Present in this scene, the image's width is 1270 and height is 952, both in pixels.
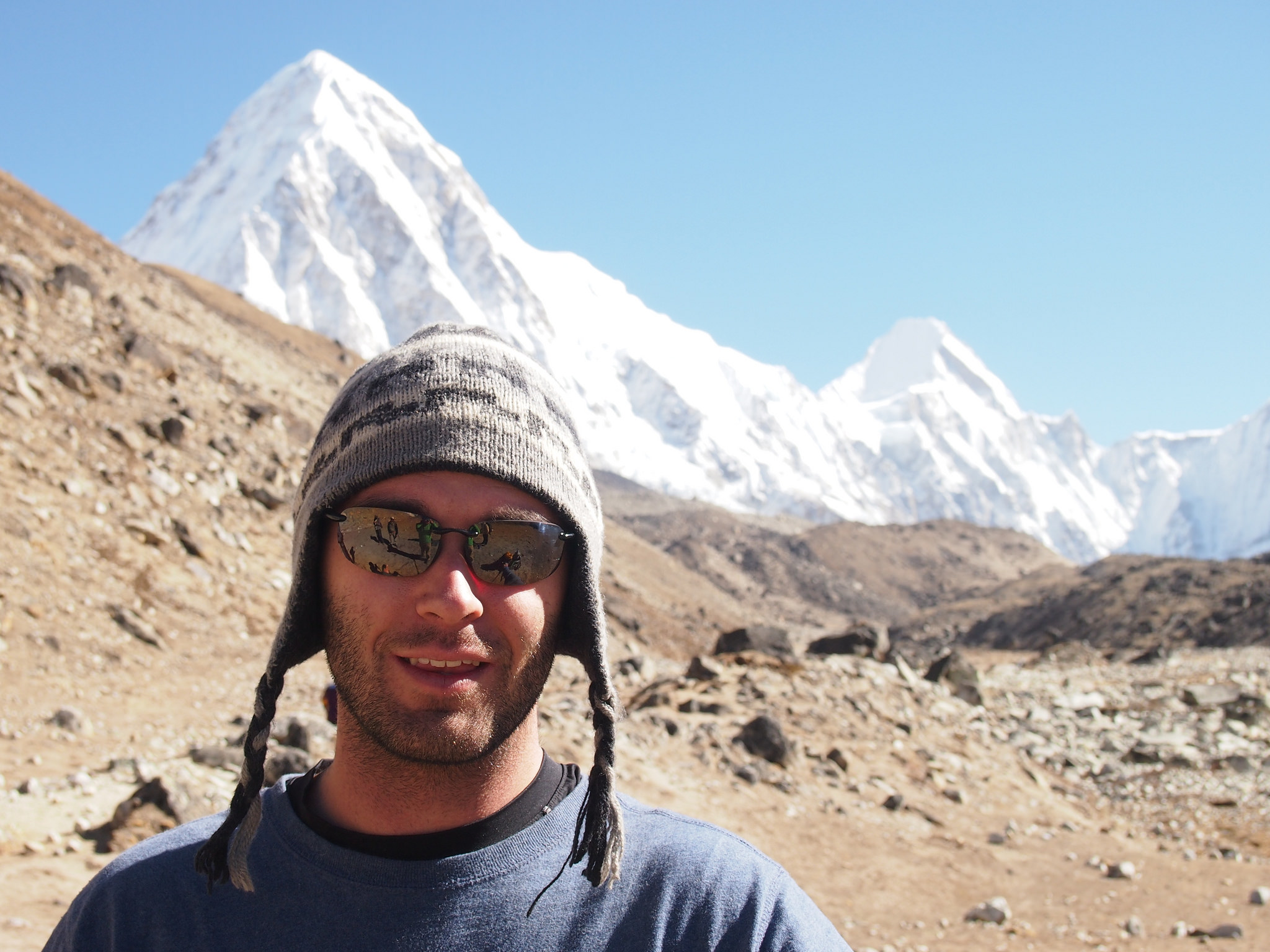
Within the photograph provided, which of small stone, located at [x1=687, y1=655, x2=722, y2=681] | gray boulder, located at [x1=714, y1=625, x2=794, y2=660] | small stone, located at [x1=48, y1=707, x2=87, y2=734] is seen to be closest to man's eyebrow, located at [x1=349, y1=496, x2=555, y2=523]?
small stone, located at [x1=48, y1=707, x2=87, y2=734]

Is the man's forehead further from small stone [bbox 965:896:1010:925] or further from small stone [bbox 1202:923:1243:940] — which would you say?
small stone [bbox 1202:923:1243:940]

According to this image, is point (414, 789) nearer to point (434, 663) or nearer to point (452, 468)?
point (434, 663)

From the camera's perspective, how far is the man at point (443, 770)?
5.49 feet

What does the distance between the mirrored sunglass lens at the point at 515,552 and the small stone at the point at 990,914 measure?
24.7 ft

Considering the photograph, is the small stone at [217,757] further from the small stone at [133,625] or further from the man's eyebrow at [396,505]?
the man's eyebrow at [396,505]

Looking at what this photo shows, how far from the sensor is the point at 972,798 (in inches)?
451

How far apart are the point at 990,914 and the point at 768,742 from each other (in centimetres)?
336

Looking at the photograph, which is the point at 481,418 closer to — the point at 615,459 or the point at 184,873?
the point at 184,873

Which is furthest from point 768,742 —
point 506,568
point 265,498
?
point 265,498

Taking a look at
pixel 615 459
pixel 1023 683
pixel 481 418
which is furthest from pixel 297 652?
pixel 615 459

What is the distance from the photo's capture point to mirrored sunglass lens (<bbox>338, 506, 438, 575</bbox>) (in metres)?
1.84

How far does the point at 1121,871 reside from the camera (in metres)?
9.22

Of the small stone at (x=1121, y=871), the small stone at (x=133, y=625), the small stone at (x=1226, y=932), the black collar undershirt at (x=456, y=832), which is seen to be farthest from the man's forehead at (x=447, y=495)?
the small stone at (x=133, y=625)

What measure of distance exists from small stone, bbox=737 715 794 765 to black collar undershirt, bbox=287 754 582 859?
9508 mm
